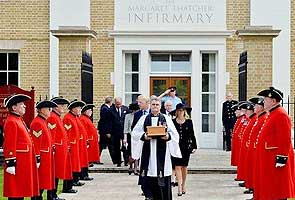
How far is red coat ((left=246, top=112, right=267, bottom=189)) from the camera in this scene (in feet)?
43.3

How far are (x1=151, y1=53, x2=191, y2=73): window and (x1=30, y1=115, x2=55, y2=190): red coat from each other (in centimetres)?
1197

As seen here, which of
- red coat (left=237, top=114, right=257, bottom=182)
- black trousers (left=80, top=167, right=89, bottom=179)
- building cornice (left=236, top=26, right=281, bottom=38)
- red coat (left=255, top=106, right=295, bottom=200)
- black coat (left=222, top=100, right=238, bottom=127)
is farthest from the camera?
black coat (left=222, top=100, right=238, bottom=127)

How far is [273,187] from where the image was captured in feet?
38.6

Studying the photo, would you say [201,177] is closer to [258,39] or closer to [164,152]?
[258,39]

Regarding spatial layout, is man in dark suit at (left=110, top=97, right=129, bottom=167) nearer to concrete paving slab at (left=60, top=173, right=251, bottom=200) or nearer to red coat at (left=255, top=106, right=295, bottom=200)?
concrete paving slab at (left=60, top=173, right=251, bottom=200)

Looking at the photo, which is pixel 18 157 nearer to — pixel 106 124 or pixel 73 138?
pixel 73 138

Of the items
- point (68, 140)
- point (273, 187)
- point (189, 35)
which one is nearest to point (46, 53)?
point (189, 35)

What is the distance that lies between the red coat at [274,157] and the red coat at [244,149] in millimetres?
2676

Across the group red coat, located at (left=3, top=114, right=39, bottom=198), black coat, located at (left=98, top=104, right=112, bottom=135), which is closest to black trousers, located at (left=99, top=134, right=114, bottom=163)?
black coat, located at (left=98, top=104, right=112, bottom=135)

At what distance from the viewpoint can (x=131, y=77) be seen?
24.6 m

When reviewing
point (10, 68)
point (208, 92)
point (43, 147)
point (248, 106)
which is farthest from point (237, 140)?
point (10, 68)

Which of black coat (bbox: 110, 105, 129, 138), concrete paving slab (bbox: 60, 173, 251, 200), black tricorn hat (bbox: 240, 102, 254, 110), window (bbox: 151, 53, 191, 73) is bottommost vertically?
concrete paving slab (bbox: 60, 173, 251, 200)

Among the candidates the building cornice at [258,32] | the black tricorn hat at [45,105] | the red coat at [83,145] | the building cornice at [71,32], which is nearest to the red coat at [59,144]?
the black tricorn hat at [45,105]

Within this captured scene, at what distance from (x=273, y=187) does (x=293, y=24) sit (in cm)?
1334
